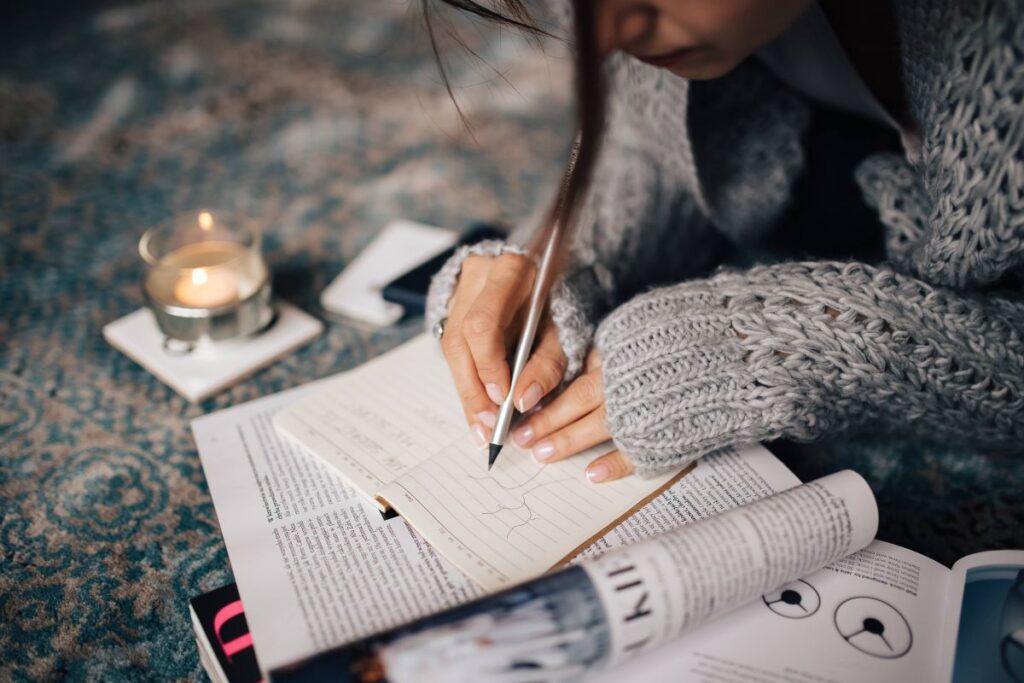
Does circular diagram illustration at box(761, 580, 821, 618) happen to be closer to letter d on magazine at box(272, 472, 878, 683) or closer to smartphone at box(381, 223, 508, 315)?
letter d on magazine at box(272, 472, 878, 683)

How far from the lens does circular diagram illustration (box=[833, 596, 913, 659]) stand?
1.35 feet

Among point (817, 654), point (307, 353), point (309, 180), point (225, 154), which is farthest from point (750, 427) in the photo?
point (225, 154)

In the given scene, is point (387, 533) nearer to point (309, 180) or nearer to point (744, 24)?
point (744, 24)

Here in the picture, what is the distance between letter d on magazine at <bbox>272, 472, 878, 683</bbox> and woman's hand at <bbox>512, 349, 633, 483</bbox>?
0.36ft

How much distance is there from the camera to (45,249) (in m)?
0.81

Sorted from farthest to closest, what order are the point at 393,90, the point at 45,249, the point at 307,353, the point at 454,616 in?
the point at 393,90 → the point at 45,249 → the point at 307,353 → the point at 454,616

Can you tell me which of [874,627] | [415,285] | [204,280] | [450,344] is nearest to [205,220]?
[204,280]

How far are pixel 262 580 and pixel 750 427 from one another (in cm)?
34

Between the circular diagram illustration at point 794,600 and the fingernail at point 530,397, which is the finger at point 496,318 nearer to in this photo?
the fingernail at point 530,397

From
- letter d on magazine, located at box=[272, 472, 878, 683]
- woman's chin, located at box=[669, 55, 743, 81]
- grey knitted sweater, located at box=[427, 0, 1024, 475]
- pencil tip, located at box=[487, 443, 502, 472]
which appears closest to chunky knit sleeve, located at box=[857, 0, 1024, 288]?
grey knitted sweater, located at box=[427, 0, 1024, 475]

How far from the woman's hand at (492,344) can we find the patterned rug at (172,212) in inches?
6.5

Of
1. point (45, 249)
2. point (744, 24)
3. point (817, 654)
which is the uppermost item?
point (744, 24)

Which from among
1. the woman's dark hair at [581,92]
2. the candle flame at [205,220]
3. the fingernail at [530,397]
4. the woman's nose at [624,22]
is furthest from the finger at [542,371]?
the candle flame at [205,220]

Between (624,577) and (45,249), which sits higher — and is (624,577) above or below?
above
